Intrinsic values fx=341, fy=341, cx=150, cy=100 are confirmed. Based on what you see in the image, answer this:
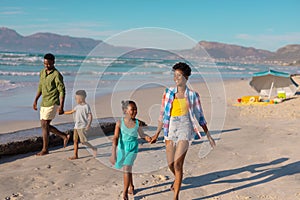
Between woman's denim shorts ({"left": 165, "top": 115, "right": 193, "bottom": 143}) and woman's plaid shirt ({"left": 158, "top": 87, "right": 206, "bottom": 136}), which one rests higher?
woman's plaid shirt ({"left": 158, "top": 87, "right": 206, "bottom": 136})

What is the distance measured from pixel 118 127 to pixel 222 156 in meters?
2.88

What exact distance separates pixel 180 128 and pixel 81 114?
7.79ft

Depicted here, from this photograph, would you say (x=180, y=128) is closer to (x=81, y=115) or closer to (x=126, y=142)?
(x=126, y=142)

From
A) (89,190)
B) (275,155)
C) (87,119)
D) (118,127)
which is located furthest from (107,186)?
(275,155)

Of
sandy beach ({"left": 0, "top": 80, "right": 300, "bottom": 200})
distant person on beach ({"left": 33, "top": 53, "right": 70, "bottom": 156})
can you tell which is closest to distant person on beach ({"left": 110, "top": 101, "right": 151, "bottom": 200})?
sandy beach ({"left": 0, "top": 80, "right": 300, "bottom": 200})

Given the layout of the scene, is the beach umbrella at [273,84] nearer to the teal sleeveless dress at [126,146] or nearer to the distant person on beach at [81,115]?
the distant person on beach at [81,115]

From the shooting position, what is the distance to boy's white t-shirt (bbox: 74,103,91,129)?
19.1 feet

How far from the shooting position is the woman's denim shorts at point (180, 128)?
4.02 metres

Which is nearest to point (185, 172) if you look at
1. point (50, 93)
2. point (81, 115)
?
point (81, 115)

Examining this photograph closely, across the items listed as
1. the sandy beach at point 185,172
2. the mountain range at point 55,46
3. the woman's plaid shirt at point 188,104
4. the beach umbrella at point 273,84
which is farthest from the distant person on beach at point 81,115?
the mountain range at point 55,46

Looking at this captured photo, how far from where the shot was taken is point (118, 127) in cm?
414

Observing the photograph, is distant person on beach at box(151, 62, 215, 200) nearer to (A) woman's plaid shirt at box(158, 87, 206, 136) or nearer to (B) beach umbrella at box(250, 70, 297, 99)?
(A) woman's plaid shirt at box(158, 87, 206, 136)

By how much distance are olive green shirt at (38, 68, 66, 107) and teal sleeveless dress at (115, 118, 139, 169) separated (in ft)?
7.52

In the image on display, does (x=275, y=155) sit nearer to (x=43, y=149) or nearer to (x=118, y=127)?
(x=118, y=127)
